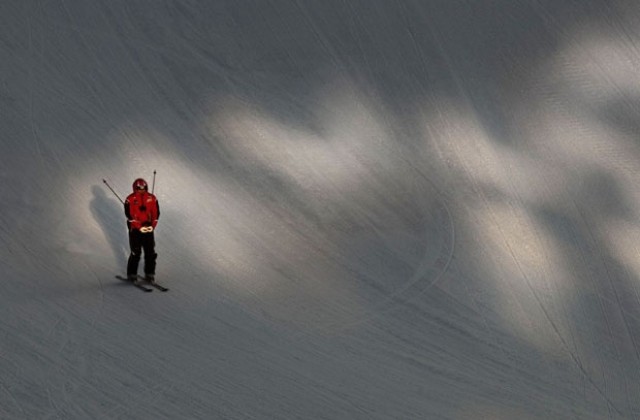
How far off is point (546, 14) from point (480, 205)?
4650 millimetres

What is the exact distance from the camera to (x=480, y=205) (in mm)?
12945

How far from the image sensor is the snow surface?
9.25 meters

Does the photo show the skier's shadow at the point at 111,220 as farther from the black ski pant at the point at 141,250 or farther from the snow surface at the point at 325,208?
the black ski pant at the point at 141,250

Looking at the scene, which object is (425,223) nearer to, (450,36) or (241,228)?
(241,228)

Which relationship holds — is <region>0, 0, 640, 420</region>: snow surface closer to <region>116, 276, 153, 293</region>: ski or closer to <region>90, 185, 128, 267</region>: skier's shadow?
<region>90, 185, 128, 267</region>: skier's shadow

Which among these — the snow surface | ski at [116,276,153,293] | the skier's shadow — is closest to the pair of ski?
ski at [116,276,153,293]

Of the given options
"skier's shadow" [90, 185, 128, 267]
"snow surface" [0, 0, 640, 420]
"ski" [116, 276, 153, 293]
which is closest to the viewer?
"snow surface" [0, 0, 640, 420]

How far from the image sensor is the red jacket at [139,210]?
1112 centimetres

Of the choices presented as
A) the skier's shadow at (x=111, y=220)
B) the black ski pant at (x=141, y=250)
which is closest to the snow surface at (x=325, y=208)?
the skier's shadow at (x=111, y=220)

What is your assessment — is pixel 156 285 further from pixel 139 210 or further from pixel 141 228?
pixel 139 210

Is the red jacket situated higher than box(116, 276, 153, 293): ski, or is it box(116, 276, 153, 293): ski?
the red jacket

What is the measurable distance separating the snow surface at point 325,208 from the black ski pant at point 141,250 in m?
0.26

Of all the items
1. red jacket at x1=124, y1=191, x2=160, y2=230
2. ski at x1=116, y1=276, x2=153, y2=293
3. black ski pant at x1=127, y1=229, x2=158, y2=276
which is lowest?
ski at x1=116, y1=276, x2=153, y2=293

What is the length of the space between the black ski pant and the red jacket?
A: 0.08 meters
